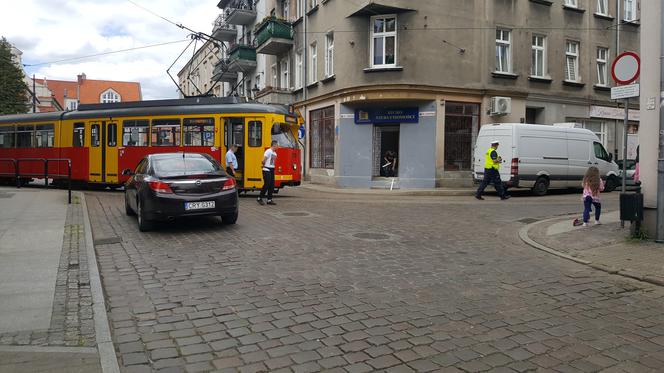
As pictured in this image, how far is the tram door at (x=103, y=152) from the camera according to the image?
19094mm

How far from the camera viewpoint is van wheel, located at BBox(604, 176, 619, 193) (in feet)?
69.1

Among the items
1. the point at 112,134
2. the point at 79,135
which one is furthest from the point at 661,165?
the point at 79,135

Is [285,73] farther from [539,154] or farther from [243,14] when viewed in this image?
[539,154]

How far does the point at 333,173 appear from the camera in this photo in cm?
2286

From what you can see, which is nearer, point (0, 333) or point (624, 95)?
point (0, 333)

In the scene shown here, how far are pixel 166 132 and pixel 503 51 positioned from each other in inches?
584

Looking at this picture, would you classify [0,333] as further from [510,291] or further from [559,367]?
[510,291]

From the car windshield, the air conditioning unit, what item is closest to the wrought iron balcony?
the air conditioning unit

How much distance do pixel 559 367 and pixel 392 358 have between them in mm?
1196

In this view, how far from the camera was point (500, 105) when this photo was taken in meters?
21.2

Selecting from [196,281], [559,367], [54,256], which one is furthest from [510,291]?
[54,256]

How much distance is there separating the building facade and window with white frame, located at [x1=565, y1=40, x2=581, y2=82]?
0.05m

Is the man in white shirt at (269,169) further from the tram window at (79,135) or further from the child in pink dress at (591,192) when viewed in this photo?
the tram window at (79,135)

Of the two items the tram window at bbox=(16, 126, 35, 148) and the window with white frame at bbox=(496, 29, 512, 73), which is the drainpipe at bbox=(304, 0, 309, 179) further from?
the tram window at bbox=(16, 126, 35, 148)
